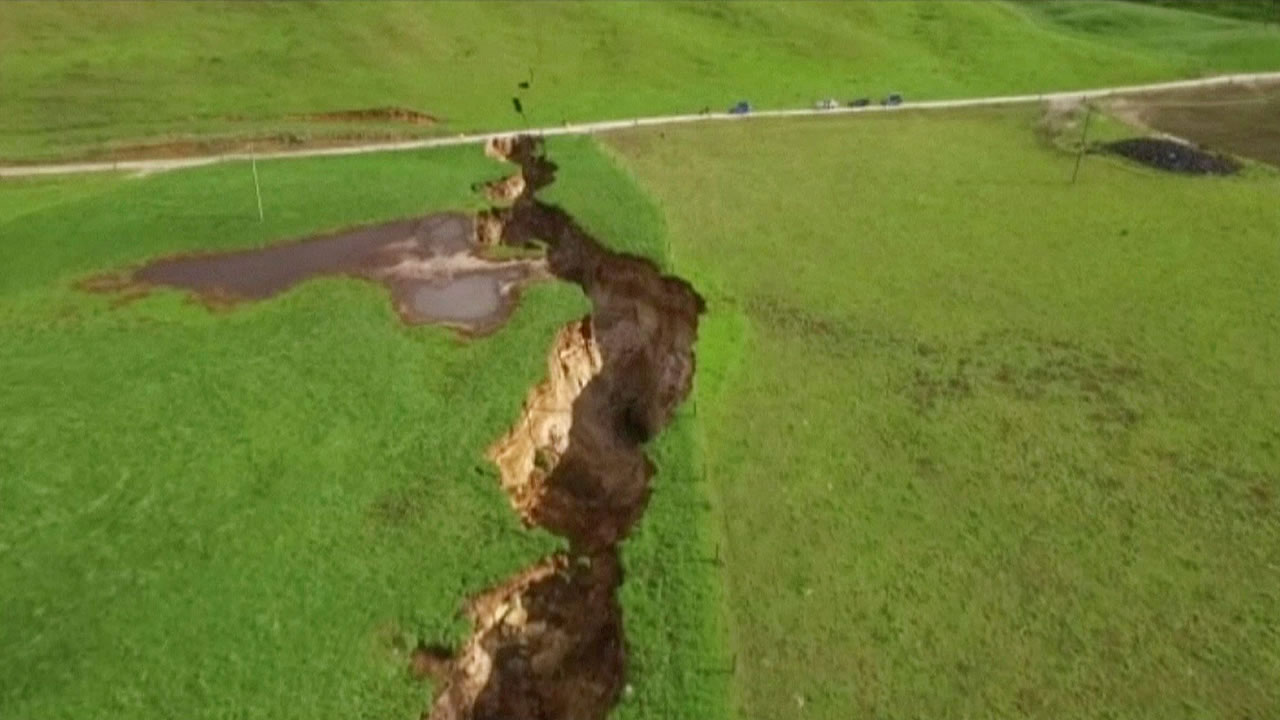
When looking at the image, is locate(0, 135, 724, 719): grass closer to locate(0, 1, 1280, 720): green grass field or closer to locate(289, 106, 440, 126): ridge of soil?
locate(0, 1, 1280, 720): green grass field

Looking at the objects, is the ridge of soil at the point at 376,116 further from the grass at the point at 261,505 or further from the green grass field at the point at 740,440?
the grass at the point at 261,505

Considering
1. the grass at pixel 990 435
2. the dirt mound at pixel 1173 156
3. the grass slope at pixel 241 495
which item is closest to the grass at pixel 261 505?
the grass slope at pixel 241 495

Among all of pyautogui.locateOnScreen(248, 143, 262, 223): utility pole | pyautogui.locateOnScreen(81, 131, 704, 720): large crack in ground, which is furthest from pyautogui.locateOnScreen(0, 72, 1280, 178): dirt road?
pyautogui.locateOnScreen(81, 131, 704, 720): large crack in ground

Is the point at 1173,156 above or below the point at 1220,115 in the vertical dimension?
below

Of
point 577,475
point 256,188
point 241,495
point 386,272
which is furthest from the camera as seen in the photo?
point 256,188

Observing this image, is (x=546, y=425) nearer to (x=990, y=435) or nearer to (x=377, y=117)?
(x=990, y=435)

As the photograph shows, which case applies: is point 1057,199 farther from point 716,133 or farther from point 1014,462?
point 1014,462

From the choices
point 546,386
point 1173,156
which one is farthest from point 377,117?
point 1173,156
